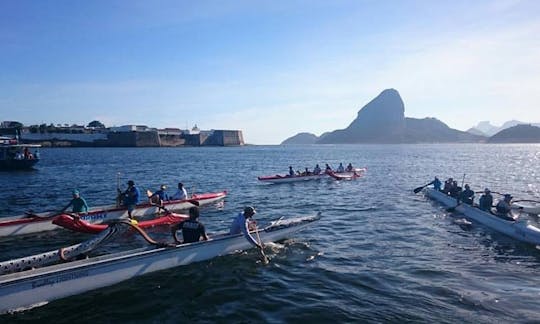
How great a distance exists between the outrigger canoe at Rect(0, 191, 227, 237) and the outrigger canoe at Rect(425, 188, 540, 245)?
1661 centimetres

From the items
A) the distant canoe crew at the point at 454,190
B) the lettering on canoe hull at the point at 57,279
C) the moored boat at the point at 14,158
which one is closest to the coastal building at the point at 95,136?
the moored boat at the point at 14,158

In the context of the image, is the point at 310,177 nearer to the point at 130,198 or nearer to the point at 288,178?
the point at 288,178

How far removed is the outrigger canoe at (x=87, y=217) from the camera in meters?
18.9

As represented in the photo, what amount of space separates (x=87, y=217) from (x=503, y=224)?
20.7m

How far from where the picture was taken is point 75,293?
37.0ft

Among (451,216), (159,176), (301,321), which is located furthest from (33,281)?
(159,176)

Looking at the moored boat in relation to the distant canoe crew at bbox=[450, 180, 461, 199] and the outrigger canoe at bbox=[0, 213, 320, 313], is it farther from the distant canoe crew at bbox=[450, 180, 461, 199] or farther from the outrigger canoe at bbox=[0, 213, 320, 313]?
the distant canoe crew at bbox=[450, 180, 461, 199]

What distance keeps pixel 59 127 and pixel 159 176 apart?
128660 mm

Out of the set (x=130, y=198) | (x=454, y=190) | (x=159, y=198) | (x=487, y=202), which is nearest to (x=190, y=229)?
(x=130, y=198)

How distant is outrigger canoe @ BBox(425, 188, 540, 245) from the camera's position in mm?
18050

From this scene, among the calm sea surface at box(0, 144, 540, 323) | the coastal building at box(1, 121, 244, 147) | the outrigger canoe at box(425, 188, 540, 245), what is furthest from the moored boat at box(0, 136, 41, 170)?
the coastal building at box(1, 121, 244, 147)

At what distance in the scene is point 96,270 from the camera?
11570 mm

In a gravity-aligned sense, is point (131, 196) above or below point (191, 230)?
above

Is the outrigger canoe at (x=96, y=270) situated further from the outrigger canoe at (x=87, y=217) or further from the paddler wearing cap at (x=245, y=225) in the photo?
the outrigger canoe at (x=87, y=217)
